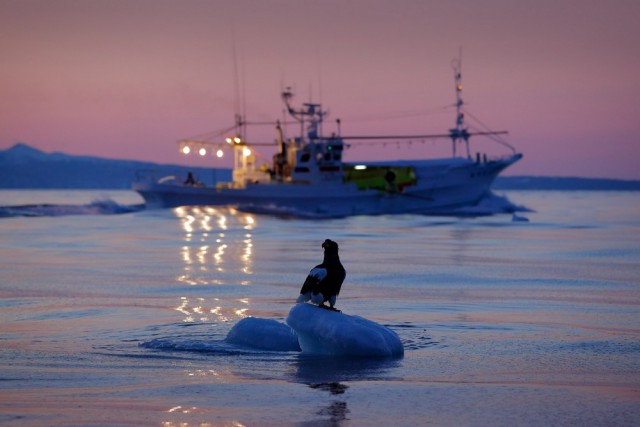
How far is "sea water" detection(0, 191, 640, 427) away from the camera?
8.75 m

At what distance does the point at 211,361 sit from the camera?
439 inches

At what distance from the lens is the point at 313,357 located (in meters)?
11.4

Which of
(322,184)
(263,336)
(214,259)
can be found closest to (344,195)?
(322,184)

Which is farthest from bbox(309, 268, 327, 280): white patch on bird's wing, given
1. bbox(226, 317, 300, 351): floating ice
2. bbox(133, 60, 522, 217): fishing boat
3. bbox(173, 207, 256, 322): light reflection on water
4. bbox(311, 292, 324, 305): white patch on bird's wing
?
bbox(133, 60, 522, 217): fishing boat

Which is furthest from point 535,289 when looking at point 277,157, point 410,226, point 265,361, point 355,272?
point 277,157

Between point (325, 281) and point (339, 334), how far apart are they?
0.68m

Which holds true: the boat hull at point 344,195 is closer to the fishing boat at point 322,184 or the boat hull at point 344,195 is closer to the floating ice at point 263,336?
the fishing boat at point 322,184

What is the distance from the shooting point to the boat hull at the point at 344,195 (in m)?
66.1

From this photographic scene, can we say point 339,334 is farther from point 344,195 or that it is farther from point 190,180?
point 190,180

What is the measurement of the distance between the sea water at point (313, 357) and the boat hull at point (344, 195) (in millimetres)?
36265

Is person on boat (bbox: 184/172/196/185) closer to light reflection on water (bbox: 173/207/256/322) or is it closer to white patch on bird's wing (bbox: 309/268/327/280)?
light reflection on water (bbox: 173/207/256/322)

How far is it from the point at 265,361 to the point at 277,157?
58149 mm

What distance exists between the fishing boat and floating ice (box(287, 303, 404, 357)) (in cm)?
5225

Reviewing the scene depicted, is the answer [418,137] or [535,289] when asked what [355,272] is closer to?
[535,289]
